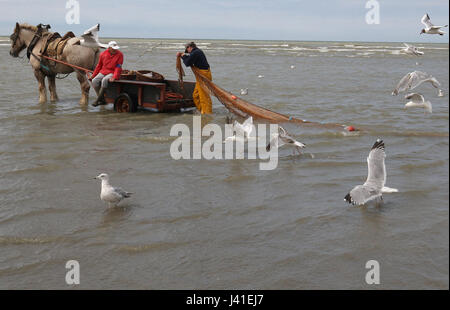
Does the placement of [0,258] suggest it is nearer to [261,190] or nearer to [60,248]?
[60,248]

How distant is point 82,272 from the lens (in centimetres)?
450

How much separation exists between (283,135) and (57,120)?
6.52 metres

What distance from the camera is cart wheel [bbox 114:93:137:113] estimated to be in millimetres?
12445

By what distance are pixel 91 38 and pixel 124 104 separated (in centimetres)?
218

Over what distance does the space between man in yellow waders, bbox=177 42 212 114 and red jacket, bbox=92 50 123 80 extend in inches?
67.7

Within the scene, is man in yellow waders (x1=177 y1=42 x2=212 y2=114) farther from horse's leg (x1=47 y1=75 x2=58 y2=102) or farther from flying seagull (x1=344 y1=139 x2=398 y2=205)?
flying seagull (x1=344 y1=139 x2=398 y2=205)

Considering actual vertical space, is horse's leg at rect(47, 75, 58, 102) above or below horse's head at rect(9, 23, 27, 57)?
below

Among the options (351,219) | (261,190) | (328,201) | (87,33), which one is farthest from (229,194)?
(87,33)

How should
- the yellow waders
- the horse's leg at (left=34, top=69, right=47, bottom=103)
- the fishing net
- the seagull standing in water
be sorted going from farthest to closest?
the horse's leg at (left=34, top=69, right=47, bottom=103), the yellow waders, the fishing net, the seagull standing in water

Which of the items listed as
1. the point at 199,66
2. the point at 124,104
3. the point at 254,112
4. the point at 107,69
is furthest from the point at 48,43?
the point at 254,112

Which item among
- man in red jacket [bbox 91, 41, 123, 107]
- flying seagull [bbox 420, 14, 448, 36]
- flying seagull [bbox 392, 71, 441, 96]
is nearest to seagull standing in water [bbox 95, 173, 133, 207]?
flying seagull [bbox 392, 71, 441, 96]

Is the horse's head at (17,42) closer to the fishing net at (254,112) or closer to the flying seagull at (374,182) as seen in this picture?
the fishing net at (254,112)

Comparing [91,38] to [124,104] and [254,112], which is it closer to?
[124,104]

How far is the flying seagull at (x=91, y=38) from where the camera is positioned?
1281 centimetres
